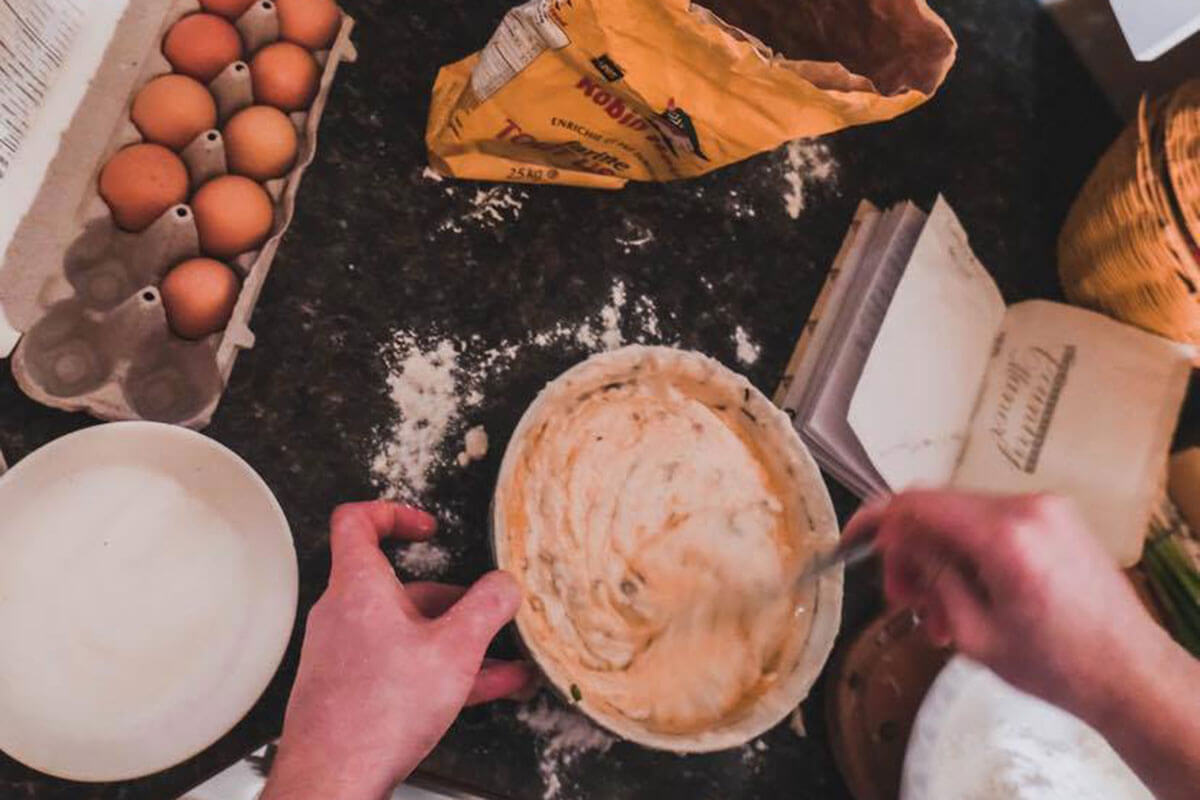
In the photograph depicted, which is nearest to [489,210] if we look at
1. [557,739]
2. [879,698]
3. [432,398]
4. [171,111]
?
[432,398]

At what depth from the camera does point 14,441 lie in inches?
33.8

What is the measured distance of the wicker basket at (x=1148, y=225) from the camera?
3.30 ft

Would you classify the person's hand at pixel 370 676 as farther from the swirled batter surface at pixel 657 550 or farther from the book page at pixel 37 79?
the book page at pixel 37 79

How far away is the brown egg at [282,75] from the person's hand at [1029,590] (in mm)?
657

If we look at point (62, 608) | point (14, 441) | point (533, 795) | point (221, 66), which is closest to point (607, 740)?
point (533, 795)

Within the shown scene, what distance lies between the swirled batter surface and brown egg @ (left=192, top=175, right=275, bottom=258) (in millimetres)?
309

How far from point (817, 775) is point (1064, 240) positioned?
2.36 ft

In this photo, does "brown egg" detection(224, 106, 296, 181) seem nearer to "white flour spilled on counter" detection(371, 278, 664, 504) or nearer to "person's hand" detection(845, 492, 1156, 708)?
"white flour spilled on counter" detection(371, 278, 664, 504)

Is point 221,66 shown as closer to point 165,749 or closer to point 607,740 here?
point 165,749

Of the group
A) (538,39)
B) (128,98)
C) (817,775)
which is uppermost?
(538,39)

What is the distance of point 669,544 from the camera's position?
0.93 m

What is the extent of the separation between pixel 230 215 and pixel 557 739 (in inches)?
22.3

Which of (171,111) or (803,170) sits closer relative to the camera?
(171,111)

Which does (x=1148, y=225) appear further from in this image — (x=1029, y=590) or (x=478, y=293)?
(x=478, y=293)
